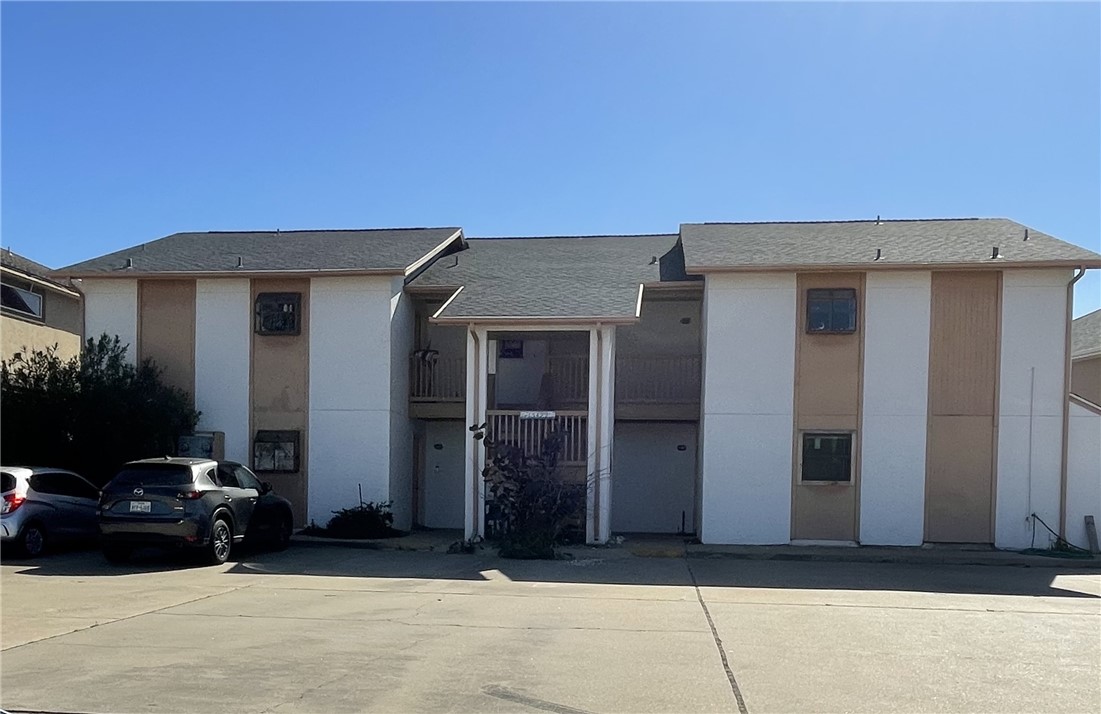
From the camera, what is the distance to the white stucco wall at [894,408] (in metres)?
15.3

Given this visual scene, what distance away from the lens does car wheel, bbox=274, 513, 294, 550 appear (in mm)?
14570

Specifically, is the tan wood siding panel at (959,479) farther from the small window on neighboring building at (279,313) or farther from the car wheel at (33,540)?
the car wheel at (33,540)

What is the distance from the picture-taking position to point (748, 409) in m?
15.7

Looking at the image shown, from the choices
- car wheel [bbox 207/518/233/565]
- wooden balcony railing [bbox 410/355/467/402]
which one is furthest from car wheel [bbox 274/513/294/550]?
wooden balcony railing [bbox 410/355/467/402]

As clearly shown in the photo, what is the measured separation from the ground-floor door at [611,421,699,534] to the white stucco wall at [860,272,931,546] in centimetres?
407

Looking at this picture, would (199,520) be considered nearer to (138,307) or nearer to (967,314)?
(138,307)

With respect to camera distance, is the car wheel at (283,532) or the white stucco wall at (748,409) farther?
the white stucco wall at (748,409)

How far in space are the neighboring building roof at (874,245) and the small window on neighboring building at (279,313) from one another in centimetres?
791

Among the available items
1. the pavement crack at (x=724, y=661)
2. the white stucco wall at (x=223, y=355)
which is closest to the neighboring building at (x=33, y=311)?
the white stucco wall at (x=223, y=355)

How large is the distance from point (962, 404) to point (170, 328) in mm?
15552

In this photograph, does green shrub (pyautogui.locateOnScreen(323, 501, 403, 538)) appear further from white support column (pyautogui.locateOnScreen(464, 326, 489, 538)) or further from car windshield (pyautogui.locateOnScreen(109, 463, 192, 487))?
car windshield (pyautogui.locateOnScreen(109, 463, 192, 487))

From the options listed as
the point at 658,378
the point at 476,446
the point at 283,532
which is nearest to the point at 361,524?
the point at 283,532

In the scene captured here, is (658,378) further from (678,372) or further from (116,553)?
(116,553)

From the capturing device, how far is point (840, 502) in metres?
15.5
